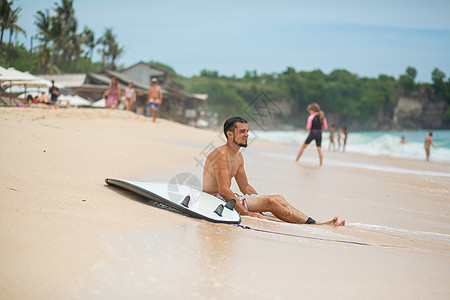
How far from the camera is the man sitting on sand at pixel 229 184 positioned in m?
3.82

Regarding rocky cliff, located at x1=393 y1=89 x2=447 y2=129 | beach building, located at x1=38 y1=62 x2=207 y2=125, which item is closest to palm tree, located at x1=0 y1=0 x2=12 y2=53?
beach building, located at x1=38 y1=62 x2=207 y2=125

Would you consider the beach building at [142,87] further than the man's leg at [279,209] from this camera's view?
Yes

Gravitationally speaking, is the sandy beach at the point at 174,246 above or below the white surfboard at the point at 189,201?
below

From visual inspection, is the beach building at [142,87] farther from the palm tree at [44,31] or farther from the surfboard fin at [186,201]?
the surfboard fin at [186,201]

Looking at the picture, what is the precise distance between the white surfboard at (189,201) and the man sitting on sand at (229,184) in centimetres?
26

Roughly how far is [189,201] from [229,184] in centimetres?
52

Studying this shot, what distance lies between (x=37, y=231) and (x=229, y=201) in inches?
65.4

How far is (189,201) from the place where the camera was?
3.55 meters

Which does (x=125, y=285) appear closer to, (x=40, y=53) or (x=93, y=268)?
(x=93, y=268)

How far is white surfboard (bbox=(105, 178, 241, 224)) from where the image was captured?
335 centimetres

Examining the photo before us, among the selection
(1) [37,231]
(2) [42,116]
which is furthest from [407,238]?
(2) [42,116]

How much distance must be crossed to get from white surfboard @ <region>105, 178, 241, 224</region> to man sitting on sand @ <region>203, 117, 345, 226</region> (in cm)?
26

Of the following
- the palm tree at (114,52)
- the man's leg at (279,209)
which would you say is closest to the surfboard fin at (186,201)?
the man's leg at (279,209)

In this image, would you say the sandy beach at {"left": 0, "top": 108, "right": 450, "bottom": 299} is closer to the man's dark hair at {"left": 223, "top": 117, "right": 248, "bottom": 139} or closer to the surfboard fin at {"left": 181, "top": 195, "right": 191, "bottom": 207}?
the surfboard fin at {"left": 181, "top": 195, "right": 191, "bottom": 207}
